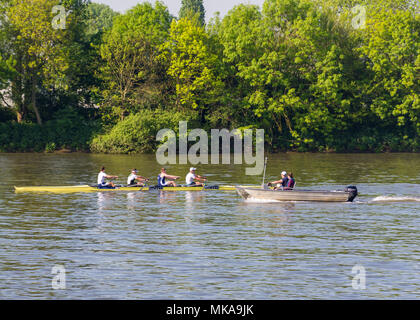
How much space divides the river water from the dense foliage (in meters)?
36.5

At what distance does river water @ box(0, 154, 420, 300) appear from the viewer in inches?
860

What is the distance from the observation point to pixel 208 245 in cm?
2847

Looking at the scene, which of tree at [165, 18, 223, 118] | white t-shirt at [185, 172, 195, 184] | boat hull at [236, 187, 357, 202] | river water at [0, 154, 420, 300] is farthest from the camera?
tree at [165, 18, 223, 118]

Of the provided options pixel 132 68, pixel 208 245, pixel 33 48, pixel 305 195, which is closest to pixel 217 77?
pixel 132 68

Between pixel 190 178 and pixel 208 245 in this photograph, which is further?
pixel 190 178

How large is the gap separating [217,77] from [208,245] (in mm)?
61650

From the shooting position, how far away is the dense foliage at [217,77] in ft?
281

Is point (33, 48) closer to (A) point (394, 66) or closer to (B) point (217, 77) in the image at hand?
(B) point (217, 77)

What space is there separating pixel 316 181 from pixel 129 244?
1056 inches

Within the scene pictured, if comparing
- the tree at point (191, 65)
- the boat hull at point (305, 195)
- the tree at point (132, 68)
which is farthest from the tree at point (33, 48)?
the boat hull at point (305, 195)

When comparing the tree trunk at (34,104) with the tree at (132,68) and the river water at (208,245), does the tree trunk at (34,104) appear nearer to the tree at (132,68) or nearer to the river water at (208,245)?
the tree at (132,68)

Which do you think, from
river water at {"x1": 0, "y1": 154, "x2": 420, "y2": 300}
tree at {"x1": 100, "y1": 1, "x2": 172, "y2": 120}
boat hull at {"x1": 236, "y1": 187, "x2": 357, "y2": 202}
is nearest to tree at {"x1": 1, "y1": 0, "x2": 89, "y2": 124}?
tree at {"x1": 100, "y1": 1, "x2": 172, "y2": 120}

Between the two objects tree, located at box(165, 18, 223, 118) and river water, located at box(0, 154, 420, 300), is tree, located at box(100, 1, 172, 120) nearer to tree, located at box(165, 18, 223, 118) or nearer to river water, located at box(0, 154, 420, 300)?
tree, located at box(165, 18, 223, 118)
